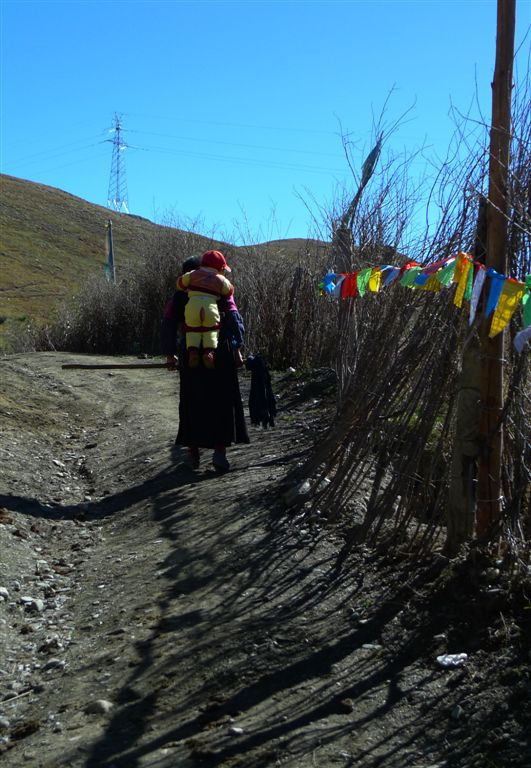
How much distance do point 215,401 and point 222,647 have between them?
3.18 metres

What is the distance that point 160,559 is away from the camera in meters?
5.23

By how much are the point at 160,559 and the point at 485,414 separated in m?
2.19

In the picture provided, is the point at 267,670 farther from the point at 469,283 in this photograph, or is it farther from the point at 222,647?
the point at 469,283

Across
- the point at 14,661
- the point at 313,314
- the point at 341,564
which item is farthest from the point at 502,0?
the point at 313,314

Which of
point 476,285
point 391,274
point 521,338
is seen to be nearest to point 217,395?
point 391,274

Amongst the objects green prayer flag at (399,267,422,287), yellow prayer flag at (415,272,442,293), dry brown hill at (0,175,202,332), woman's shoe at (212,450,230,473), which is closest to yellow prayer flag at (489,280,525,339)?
yellow prayer flag at (415,272,442,293)

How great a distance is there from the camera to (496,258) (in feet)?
12.7

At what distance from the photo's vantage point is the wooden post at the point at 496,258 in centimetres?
385

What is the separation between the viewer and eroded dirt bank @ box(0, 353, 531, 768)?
10.1 feet

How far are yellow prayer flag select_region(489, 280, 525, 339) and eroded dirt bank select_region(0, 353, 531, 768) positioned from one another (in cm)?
117

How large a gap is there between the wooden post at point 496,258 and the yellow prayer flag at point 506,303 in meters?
0.25

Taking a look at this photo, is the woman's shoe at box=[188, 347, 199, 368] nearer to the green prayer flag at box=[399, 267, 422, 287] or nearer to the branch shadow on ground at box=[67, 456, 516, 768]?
the branch shadow on ground at box=[67, 456, 516, 768]

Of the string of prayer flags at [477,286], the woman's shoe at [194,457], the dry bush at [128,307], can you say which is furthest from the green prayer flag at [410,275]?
the dry bush at [128,307]

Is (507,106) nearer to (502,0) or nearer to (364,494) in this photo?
(502,0)
